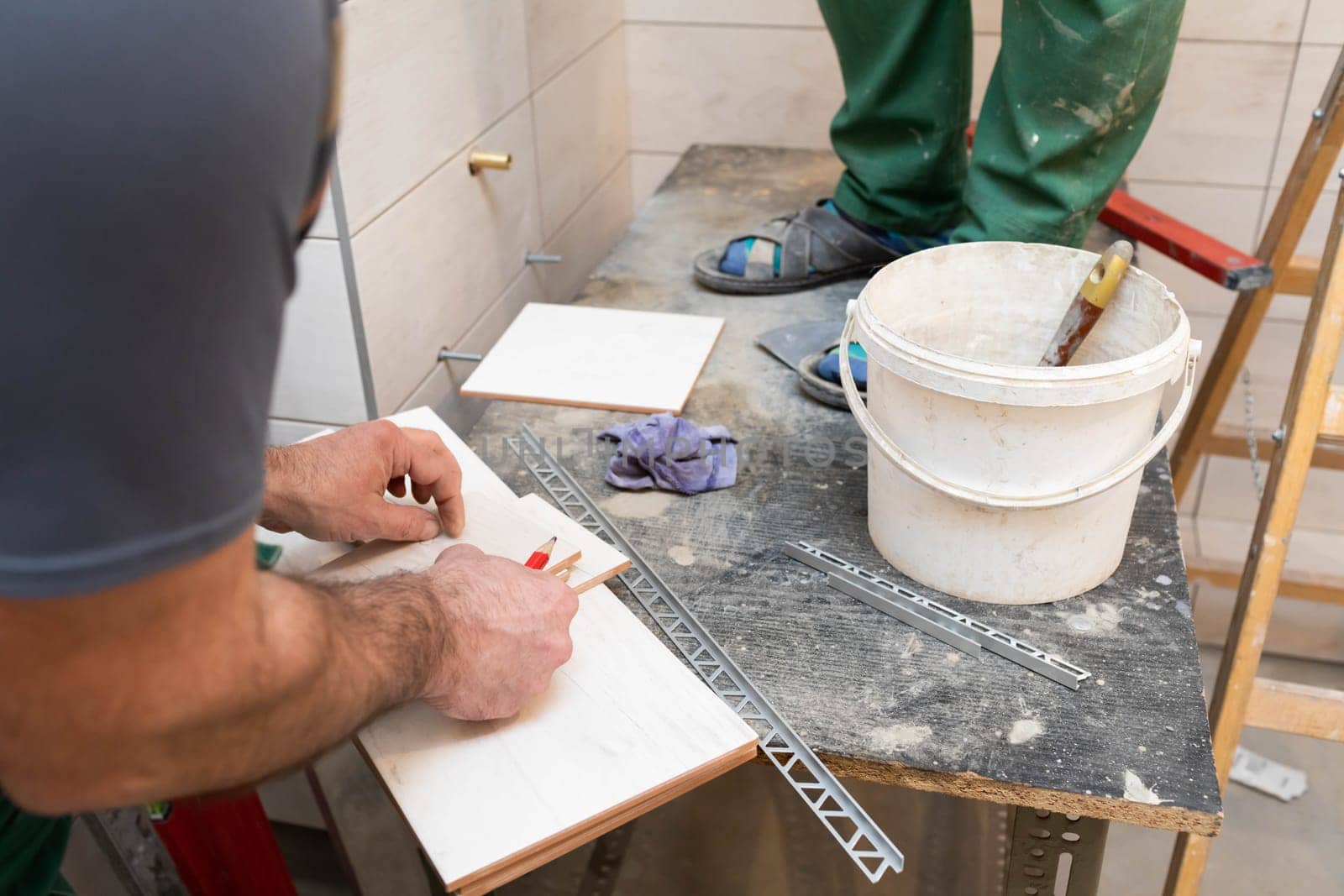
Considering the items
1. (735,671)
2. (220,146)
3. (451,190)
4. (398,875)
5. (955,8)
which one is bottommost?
(398,875)

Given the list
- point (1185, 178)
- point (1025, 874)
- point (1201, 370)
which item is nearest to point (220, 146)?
point (1025, 874)

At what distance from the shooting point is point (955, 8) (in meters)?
1.60

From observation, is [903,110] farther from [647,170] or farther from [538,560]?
[538,560]

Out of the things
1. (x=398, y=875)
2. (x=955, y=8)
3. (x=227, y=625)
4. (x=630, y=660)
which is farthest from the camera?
(x=398, y=875)

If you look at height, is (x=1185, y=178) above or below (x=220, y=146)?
below

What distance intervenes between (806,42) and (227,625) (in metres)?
1.98

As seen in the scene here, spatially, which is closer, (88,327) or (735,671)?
(88,327)

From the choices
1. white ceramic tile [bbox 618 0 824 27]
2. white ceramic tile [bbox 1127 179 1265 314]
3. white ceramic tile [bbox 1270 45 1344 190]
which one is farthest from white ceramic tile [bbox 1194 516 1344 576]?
white ceramic tile [bbox 618 0 824 27]

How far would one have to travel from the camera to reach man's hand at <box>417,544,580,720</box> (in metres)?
0.82

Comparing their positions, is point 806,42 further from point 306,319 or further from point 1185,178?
point 306,319

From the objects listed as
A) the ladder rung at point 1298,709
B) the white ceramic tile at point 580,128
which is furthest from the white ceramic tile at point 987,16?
the ladder rung at point 1298,709

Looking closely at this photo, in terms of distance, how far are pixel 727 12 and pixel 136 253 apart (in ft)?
6.57

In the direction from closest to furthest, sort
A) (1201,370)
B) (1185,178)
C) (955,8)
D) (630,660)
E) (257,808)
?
1. (630,660)
2. (257,808)
3. (955,8)
4. (1185,178)
5. (1201,370)

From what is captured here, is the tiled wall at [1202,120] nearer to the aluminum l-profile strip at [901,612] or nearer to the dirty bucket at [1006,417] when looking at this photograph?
the dirty bucket at [1006,417]
